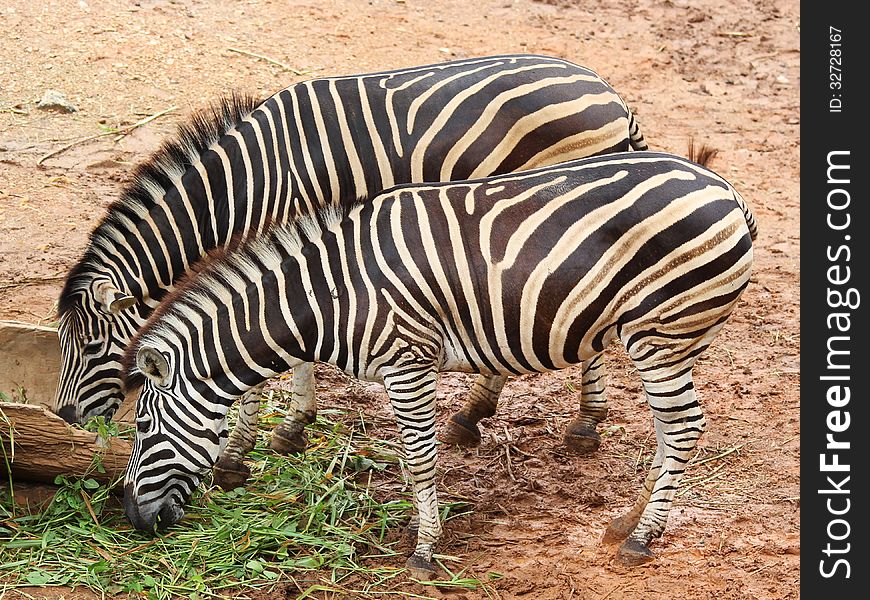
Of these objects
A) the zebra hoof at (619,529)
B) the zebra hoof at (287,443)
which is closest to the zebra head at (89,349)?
the zebra hoof at (287,443)

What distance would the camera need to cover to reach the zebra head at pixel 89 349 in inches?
249

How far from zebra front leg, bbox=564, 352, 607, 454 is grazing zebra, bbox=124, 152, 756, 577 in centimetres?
146

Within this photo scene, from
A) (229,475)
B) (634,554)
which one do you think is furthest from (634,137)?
(229,475)

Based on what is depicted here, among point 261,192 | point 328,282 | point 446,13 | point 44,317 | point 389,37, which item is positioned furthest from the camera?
point 446,13

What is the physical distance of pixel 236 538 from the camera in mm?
5949

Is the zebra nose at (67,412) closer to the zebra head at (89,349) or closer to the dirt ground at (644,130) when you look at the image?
the zebra head at (89,349)

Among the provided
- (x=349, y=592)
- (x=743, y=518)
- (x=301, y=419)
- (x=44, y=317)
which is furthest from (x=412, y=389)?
(x=44, y=317)

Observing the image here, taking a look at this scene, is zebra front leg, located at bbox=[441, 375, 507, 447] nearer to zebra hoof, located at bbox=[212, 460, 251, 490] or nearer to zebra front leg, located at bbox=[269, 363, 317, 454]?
zebra front leg, located at bbox=[269, 363, 317, 454]

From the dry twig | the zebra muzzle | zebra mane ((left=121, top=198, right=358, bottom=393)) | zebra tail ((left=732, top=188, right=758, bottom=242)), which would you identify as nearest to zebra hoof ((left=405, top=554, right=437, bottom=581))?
the zebra muzzle

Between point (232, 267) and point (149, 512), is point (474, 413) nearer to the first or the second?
point (232, 267)

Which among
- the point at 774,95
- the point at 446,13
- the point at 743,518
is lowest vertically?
the point at 743,518

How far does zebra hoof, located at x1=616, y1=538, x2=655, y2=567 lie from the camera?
19.5ft
